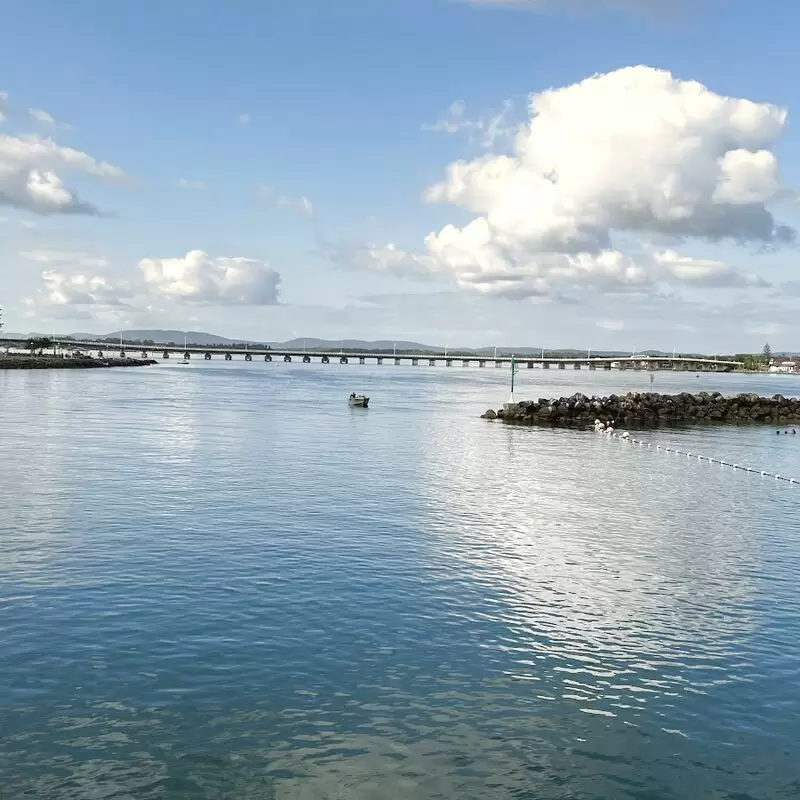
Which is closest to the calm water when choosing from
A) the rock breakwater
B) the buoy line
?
the buoy line

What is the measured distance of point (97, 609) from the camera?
2159cm

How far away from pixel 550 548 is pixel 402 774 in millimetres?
17570

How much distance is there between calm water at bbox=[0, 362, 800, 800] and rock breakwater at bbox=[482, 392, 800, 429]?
43.3 metres

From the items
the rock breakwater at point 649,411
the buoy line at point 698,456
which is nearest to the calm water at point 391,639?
the buoy line at point 698,456

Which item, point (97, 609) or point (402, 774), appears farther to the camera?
point (97, 609)

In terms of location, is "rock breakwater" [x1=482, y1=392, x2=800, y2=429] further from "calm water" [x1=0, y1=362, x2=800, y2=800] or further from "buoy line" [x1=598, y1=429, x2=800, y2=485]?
"calm water" [x1=0, y1=362, x2=800, y2=800]

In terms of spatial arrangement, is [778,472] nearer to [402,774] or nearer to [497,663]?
[497,663]

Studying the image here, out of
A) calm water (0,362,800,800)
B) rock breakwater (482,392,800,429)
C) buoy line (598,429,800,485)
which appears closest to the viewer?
calm water (0,362,800,800)

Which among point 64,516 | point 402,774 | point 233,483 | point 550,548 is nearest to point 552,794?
point 402,774

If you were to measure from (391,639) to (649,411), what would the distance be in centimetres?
8044

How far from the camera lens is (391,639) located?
20.3 meters

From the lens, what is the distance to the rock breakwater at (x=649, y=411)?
88625mm

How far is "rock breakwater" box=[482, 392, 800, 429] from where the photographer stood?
291 feet

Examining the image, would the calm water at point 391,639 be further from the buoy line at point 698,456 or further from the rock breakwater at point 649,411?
the rock breakwater at point 649,411
